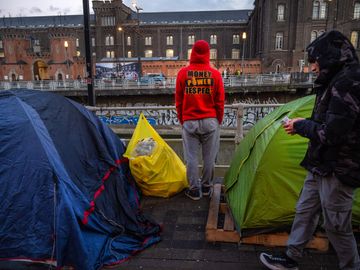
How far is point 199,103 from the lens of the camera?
12.7 feet

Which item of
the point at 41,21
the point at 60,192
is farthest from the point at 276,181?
the point at 41,21

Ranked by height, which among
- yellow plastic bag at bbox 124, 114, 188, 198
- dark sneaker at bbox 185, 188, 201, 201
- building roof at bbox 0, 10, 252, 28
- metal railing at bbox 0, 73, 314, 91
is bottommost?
dark sneaker at bbox 185, 188, 201, 201

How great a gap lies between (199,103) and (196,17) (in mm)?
65055

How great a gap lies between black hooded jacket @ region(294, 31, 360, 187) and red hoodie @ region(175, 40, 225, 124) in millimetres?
1785

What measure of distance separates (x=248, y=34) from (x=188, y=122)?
203ft

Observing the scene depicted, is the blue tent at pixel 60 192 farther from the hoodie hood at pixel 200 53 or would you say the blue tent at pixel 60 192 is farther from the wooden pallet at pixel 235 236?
the hoodie hood at pixel 200 53

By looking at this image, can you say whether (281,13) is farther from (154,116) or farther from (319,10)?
(154,116)

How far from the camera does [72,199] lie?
2.75 m

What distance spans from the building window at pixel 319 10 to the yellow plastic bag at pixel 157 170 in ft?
160

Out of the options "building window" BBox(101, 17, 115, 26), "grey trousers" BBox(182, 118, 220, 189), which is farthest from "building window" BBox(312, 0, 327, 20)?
"grey trousers" BBox(182, 118, 220, 189)

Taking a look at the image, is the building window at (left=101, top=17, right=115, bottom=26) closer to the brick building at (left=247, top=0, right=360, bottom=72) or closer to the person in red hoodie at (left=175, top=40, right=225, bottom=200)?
the brick building at (left=247, top=0, right=360, bottom=72)

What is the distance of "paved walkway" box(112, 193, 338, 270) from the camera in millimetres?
2746

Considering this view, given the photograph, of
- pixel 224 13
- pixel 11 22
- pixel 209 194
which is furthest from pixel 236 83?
pixel 11 22

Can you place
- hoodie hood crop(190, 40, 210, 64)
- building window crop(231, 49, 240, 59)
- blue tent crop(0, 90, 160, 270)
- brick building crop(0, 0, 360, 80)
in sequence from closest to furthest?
1. blue tent crop(0, 90, 160, 270)
2. hoodie hood crop(190, 40, 210, 64)
3. brick building crop(0, 0, 360, 80)
4. building window crop(231, 49, 240, 59)
